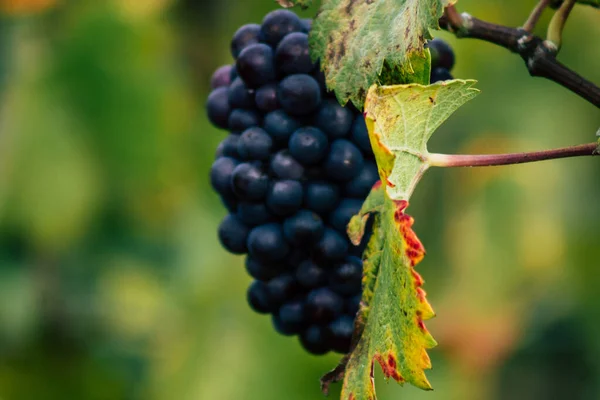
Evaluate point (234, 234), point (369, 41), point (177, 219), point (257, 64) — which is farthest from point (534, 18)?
point (177, 219)

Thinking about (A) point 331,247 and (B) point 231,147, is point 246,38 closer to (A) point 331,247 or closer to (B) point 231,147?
(B) point 231,147

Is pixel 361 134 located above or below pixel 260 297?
above

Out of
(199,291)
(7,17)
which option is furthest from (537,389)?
(7,17)

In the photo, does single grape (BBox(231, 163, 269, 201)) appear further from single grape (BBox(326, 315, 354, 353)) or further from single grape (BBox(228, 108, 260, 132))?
single grape (BBox(326, 315, 354, 353))

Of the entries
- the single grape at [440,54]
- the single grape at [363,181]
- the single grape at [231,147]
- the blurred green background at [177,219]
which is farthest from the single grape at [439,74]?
the blurred green background at [177,219]

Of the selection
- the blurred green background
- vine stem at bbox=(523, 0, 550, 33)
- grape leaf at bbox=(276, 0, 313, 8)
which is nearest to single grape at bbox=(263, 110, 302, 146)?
grape leaf at bbox=(276, 0, 313, 8)
